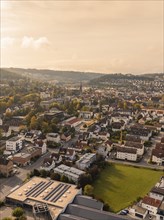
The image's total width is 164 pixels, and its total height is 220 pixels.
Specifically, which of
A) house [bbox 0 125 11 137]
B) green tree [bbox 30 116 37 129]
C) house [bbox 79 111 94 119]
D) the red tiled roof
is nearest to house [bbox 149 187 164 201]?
the red tiled roof

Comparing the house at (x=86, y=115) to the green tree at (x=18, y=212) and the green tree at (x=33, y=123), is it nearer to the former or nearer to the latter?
the green tree at (x=33, y=123)

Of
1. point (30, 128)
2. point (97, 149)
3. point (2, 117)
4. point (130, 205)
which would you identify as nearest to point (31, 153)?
point (97, 149)

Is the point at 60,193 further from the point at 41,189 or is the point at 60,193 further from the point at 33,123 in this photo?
the point at 33,123

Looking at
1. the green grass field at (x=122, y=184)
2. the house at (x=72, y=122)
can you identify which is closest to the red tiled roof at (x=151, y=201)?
the green grass field at (x=122, y=184)

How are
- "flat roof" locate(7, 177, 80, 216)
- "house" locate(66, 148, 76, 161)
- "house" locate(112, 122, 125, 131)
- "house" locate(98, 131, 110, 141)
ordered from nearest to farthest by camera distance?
1. "flat roof" locate(7, 177, 80, 216)
2. "house" locate(66, 148, 76, 161)
3. "house" locate(98, 131, 110, 141)
4. "house" locate(112, 122, 125, 131)

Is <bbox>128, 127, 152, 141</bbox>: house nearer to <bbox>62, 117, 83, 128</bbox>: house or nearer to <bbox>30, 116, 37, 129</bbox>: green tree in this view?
<bbox>62, 117, 83, 128</bbox>: house
